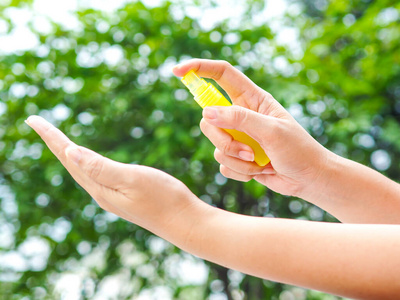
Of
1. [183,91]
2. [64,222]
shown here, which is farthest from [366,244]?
[64,222]

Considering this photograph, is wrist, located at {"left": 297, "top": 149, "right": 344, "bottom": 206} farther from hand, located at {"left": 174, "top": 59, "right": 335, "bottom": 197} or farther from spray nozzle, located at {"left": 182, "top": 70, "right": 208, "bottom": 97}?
spray nozzle, located at {"left": 182, "top": 70, "right": 208, "bottom": 97}

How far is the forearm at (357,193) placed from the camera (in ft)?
2.43

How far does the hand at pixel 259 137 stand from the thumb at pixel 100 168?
7.6 inches

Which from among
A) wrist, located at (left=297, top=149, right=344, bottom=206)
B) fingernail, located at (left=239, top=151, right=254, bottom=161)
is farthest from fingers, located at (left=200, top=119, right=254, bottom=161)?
wrist, located at (left=297, top=149, right=344, bottom=206)

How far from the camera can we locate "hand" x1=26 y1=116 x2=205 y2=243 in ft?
1.80

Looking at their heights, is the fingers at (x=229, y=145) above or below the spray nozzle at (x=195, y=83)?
below

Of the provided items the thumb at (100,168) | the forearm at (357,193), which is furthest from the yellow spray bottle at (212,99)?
the thumb at (100,168)

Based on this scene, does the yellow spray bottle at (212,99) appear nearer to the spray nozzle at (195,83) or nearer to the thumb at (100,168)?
the spray nozzle at (195,83)

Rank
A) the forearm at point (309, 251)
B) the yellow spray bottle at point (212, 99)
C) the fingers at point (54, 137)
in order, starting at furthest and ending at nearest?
the yellow spray bottle at point (212, 99)
the fingers at point (54, 137)
the forearm at point (309, 251)

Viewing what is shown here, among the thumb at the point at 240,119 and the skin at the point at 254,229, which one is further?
the thumb at the point at 240,119

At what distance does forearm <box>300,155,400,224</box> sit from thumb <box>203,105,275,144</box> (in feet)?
0.55

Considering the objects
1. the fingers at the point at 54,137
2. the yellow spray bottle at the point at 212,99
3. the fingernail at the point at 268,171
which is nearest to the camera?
the fingers at the point at 54,137

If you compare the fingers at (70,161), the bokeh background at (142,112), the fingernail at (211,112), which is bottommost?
the bokeh background at (142,112)

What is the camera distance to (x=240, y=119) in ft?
2.19
